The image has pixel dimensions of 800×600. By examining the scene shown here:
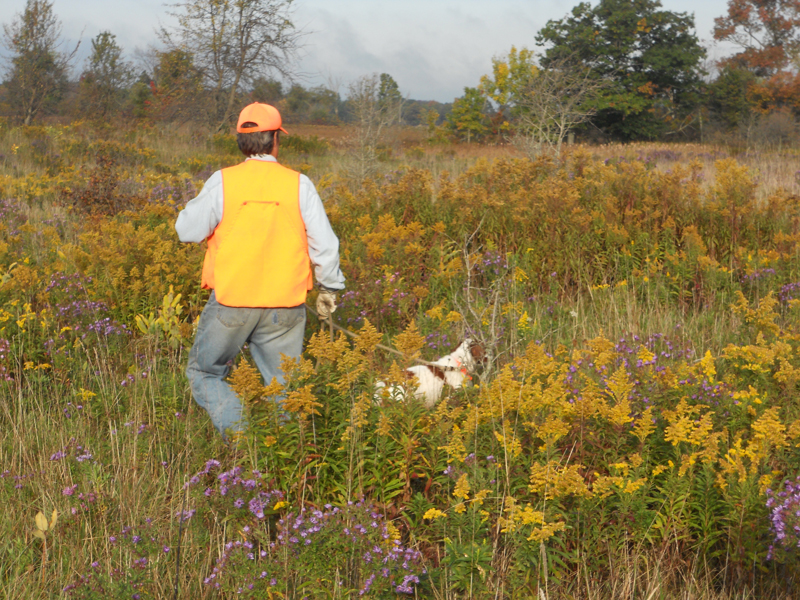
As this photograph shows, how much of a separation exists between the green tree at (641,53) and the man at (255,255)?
4222 cm

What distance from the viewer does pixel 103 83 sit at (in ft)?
68.9

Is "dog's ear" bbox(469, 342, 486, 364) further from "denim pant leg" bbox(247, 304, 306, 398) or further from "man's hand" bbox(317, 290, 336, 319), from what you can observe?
"denim pant leg" bbox(247, 304, 306, 398)

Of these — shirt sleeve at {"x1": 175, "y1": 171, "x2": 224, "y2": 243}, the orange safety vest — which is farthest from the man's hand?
shirt sleeve at {"x1": 175, "y1": 171, "x2": 224, "y2": 243}

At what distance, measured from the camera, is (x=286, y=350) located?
371cm

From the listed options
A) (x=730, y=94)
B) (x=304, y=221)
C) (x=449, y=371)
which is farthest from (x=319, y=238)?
(x=730, y=94)

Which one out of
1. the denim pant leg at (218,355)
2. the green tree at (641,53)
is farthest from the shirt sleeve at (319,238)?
the green tree at (641,53)

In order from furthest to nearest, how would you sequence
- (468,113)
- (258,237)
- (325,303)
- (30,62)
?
(468,113), (30,62), (325,303), (258,237)

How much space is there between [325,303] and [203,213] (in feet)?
2.80

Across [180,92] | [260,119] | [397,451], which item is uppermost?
[180,92]

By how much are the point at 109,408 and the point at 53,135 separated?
13.7 m

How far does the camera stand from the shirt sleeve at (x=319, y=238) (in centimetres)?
362

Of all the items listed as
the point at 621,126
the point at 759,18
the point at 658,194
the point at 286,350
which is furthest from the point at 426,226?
the point at 759,18

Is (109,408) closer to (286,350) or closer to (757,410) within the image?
(286,350)

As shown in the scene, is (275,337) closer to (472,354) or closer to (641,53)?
(472,354)
